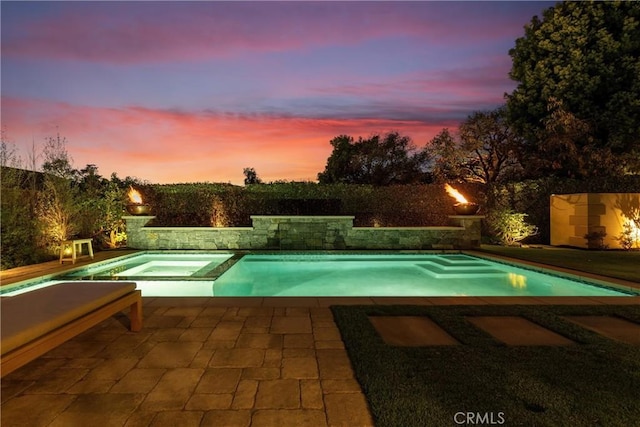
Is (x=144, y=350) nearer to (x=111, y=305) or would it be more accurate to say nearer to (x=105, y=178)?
(x=111, y=305)

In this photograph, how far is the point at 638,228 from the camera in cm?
1142

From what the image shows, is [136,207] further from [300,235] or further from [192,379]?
[192,379]

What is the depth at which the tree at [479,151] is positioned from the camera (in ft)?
50.5

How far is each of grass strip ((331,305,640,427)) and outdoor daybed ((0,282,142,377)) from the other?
2.30m

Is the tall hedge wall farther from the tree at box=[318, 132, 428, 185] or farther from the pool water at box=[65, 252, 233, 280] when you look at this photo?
the tree at box=[318, 132, 428, 185]

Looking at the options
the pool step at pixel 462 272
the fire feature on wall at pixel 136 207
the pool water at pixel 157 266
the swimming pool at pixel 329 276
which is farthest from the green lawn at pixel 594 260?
the fire feature on wall at pixel 136 207

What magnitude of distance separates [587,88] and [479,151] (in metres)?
4.40

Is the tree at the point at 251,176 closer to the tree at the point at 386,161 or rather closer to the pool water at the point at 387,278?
the tree at the point at 386,161

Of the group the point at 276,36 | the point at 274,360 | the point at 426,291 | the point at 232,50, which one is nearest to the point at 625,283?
the point at 426,291

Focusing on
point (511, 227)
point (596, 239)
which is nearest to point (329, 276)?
point (511, 227)

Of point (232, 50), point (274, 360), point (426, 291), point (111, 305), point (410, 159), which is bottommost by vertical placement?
point (426, 291)

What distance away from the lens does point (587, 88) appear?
1288 centimetres

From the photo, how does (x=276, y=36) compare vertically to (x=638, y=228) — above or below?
above

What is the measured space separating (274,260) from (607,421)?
9.38 m
